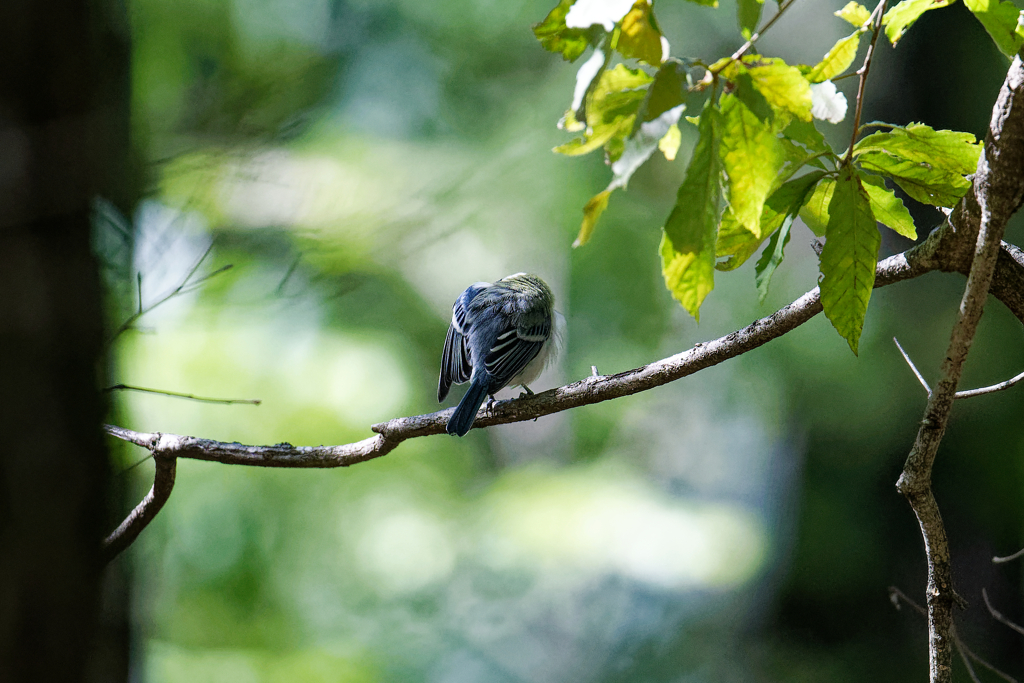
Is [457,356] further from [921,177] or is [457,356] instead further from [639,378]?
[921,177]

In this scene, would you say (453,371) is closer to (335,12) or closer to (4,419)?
(4,419)

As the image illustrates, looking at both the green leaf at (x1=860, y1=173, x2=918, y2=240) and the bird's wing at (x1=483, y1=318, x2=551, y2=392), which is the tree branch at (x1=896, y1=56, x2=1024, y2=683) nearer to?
the green leaf at (x1=860, y1=173, x2=918, y2=240)

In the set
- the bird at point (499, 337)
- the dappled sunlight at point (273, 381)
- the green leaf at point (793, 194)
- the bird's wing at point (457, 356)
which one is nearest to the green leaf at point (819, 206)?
the green leaf at point (793, 194)

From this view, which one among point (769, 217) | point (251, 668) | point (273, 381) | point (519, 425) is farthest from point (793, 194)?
point (251, 668)

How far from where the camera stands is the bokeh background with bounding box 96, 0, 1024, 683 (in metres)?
3.88

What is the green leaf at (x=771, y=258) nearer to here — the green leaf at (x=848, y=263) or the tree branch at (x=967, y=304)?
the green leaf at (x=848, y=263)

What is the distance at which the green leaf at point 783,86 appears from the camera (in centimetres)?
62

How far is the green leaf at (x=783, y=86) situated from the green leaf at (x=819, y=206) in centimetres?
24

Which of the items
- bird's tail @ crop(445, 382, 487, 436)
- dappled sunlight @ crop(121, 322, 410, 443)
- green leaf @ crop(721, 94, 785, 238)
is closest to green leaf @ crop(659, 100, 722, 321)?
green leaf @ crop(721, 94, 785, 238)

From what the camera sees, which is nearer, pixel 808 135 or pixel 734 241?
pixel 808 135

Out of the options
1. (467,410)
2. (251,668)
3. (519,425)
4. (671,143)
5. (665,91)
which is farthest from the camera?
(251,668)

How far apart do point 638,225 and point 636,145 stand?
469cm

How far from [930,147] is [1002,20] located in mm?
145

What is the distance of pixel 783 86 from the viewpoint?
0.63 meters
